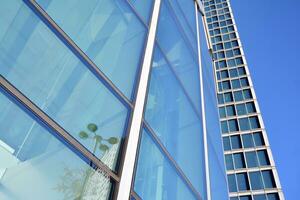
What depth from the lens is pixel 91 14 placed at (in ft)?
17.5

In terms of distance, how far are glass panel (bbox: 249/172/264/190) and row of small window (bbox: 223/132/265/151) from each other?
501 centimetres

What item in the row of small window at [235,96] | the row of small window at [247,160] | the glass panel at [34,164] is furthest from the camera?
the row of small window at [235,96]

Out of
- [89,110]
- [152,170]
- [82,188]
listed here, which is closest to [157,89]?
[152,170]

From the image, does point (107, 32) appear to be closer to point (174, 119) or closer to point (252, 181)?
point (174, 119)

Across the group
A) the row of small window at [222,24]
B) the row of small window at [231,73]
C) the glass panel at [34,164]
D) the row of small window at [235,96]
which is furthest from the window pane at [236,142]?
the glass panel at [34,164]

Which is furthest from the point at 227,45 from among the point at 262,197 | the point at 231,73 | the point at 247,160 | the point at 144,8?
Result: the point at 144,8

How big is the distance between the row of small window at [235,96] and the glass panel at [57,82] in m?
53.0

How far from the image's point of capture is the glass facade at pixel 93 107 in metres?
3.47

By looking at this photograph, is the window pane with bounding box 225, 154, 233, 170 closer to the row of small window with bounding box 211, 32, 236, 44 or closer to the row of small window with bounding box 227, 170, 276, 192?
the row of small window with bounding box 227, 170, 276, 192

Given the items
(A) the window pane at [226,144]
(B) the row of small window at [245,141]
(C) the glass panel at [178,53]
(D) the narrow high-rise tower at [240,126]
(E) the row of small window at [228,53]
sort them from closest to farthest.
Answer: (C) the glass panel at [178,53] < (D) the narrow high-rise tower at [240,126] < (B) the row of small window at [245,141] < (A) the window pane at [226,144] < (E) the row of small window at [228,53]

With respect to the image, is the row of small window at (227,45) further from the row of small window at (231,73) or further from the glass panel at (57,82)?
the glass panel at (57,82)

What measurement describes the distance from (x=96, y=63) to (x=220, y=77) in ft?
193

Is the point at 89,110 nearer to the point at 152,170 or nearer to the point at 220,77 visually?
the point at 152,170

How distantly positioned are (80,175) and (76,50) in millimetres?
1951
